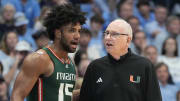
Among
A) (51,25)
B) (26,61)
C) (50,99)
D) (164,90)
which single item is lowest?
(164,90)

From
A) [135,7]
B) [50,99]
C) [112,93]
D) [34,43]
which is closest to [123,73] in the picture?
[112,93]

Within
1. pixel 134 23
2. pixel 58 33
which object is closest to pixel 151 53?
pixel 134 23

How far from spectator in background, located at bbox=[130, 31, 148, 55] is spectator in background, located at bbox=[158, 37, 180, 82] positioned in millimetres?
456

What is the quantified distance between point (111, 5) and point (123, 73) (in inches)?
278

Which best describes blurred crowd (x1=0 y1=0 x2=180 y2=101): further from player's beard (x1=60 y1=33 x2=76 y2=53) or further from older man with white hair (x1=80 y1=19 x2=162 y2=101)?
older man with white hair (x1=80 y1=19 x2=162 y2=101)

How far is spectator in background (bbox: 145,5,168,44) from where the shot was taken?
1171cm

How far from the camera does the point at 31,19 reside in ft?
37.4

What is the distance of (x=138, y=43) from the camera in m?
10.7

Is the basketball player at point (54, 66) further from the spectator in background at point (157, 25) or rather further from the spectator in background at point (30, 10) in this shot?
the spectator in background at point (157, 25)

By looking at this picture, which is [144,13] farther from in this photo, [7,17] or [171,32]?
[7,17]

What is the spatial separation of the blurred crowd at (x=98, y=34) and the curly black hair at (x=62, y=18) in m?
2.43

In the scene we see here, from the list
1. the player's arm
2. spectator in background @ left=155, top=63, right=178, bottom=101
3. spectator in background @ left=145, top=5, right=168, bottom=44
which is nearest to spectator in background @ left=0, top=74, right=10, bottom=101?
the player's arm

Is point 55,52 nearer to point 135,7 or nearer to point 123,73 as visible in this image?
point 123,73

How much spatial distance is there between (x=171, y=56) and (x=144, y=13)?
214 centimetres
